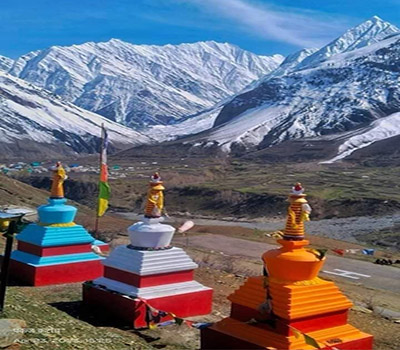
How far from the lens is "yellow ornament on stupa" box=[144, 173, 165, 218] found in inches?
611

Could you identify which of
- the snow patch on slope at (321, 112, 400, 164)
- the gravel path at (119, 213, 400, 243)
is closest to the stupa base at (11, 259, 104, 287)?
the gravel path at (119, 213, 400, 243)

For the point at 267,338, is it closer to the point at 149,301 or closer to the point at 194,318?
the point at 149,301

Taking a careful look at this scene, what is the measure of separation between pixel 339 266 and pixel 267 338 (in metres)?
25.2

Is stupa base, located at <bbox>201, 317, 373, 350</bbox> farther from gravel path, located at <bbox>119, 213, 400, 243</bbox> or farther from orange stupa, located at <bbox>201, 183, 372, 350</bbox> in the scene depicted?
gravel path, located at <bbox>119, 213, 400, 243</bbox>

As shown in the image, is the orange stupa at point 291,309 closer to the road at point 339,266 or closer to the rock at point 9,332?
the rock at point 9,332

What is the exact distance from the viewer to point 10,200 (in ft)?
192

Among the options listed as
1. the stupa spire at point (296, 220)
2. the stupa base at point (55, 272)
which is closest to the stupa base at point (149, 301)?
the stupa base at point (55, 272)

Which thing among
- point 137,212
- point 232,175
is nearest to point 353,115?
point 232,175

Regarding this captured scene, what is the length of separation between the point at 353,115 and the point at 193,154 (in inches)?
2201

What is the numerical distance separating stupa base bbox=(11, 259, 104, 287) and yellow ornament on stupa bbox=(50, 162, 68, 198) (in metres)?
2.16

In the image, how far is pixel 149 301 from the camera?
48.2 feet

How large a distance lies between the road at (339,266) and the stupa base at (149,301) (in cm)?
1599

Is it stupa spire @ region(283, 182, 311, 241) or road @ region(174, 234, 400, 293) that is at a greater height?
stupa spire @ region(283, 182, 311, 241)

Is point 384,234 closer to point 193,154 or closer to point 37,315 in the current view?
point 37,315
